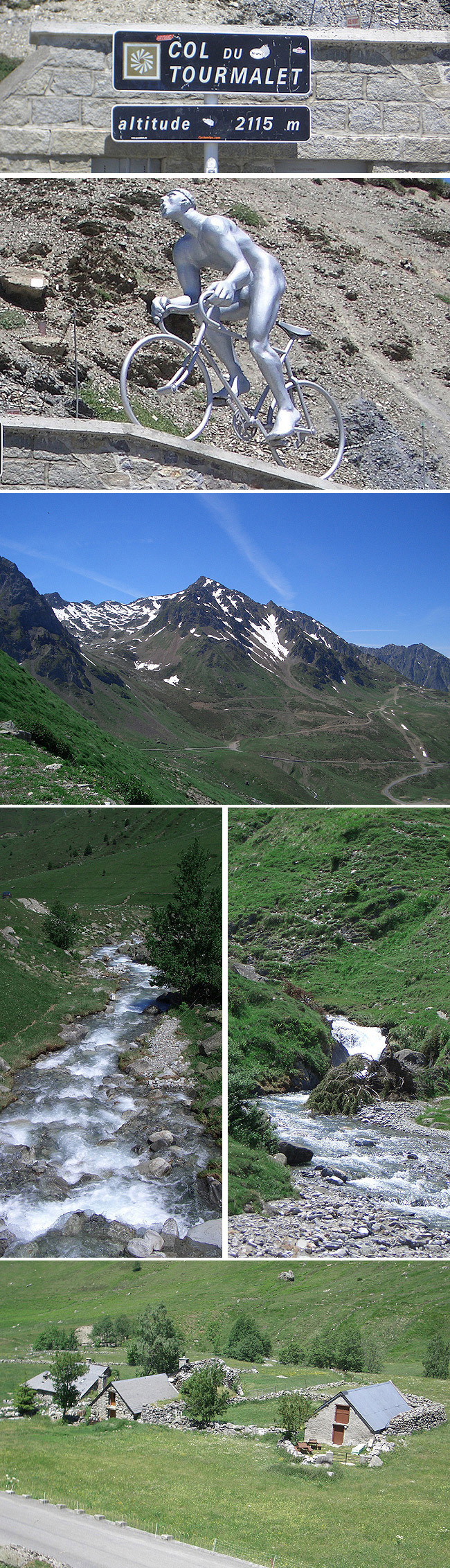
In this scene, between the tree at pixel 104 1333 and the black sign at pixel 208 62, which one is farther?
the black sign at pixel 208 62

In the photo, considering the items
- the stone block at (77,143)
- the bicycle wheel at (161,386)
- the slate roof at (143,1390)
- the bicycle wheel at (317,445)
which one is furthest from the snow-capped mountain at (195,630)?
the stone block at (77,143)

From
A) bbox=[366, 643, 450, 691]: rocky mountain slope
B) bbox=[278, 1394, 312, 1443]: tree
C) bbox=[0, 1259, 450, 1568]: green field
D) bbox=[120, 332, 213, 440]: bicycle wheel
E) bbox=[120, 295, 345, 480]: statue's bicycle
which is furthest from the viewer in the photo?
bbox=[120, 332, 213, 440]: bicycle wheel

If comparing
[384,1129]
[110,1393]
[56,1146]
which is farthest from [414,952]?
[110,1393]

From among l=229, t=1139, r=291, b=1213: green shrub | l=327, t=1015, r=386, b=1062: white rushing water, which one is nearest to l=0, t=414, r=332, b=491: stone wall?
l=327, t=1015, r=386, b=1062: white rushing water

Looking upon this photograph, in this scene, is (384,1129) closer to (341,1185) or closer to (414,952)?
(341,1185)

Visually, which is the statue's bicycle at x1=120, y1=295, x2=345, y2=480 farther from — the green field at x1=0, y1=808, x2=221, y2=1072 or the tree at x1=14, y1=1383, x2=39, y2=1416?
the tree at x1=14, y1=1383, x2=39, y2=1416

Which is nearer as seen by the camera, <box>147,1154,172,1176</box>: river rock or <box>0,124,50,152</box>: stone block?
<box>147,1154,172,1176</box>: river rock

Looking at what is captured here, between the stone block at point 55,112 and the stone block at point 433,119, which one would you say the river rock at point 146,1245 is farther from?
the stone block at point 433,119
